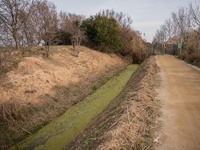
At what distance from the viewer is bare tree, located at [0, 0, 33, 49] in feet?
46.3

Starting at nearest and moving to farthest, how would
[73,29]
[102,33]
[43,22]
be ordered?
[43,22] → [73,29] → [102,33]

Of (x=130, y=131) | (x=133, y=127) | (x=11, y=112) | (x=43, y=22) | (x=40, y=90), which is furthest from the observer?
(x=43, y=22)

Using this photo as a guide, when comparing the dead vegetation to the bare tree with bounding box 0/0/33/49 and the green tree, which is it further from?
the green tree

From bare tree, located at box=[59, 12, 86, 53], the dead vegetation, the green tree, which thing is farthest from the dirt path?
the green tree

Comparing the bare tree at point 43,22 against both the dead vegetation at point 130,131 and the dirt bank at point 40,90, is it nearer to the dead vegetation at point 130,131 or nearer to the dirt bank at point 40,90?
the dirt bank at point 40,90

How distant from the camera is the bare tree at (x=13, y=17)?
46.3ft

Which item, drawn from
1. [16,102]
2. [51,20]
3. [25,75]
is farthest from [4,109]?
[51,20]

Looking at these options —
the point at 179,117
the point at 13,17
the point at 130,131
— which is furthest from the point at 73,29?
the point at 130,131

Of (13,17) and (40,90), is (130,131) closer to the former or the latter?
(40,90)

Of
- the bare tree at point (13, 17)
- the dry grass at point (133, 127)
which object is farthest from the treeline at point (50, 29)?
the dry grass at point (133, 127)

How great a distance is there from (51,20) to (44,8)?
42.8 inches

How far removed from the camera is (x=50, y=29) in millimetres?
18219

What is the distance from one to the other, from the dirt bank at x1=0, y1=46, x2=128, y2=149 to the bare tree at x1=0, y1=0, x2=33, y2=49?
2.10 metres

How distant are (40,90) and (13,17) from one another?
5737 mm
